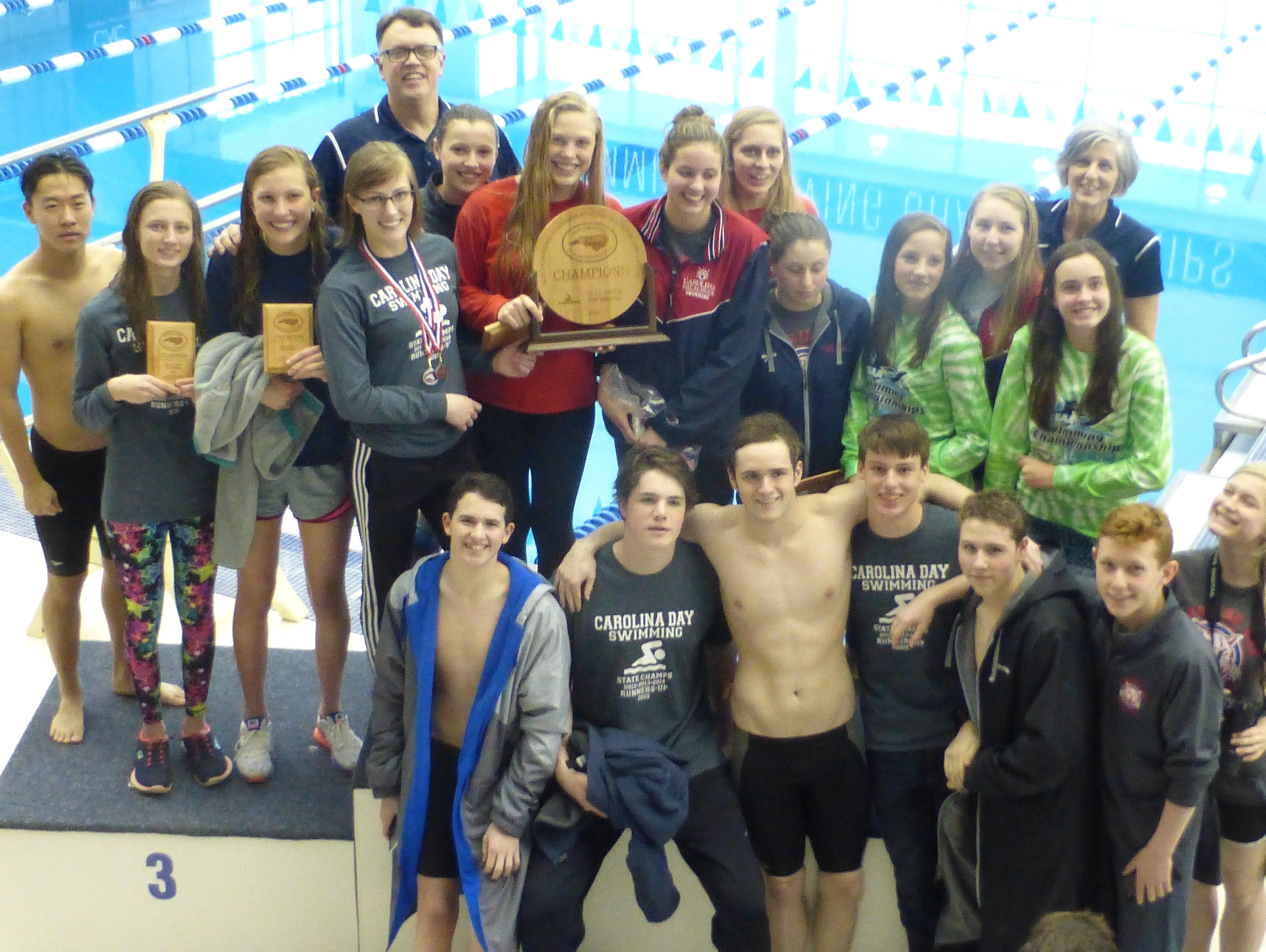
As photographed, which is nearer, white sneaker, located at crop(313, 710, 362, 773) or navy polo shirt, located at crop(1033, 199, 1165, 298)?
navy polo shirt, located at crop(1033, 199, 1165, 298)

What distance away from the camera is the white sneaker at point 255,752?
2.89 metres

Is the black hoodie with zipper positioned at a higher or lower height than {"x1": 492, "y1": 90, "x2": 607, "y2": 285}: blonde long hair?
lower

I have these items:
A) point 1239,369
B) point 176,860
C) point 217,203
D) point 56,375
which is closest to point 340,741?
point 176,860

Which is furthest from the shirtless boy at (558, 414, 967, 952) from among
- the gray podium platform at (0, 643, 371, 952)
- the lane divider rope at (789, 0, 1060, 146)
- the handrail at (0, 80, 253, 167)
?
the lane divider rope at (789, 0, 1060, 146)

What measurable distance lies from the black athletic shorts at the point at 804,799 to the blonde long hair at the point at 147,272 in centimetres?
135

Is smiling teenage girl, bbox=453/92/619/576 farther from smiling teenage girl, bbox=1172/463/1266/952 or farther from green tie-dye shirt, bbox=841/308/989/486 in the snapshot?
smiling teenage girl, bbox=1172/463/1266/952

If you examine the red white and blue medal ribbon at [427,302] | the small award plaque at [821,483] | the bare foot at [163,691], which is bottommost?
the bare foot at [163,691]

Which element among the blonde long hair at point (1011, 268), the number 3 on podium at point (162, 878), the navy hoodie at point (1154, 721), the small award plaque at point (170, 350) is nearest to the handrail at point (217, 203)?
the small award plaque at point (170, 350)

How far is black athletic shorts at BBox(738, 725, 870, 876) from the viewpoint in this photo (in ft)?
8.22

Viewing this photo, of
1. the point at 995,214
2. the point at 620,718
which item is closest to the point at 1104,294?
the point at 995,214

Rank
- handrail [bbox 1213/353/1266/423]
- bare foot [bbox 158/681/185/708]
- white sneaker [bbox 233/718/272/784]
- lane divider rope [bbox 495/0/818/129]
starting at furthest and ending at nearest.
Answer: lane divider rope [bbox 495/0/818/129]
handrail [bbox 1213/353/1266/423]
bare foot [bbox 158/681/185/708]
white sneaker [bbox 233/718/272/784]

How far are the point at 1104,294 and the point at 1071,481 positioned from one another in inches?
13.9

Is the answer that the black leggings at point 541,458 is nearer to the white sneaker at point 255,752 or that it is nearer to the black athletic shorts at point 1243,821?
the white sneaker at point 255,752

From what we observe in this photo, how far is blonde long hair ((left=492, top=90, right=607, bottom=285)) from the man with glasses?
34 cm
